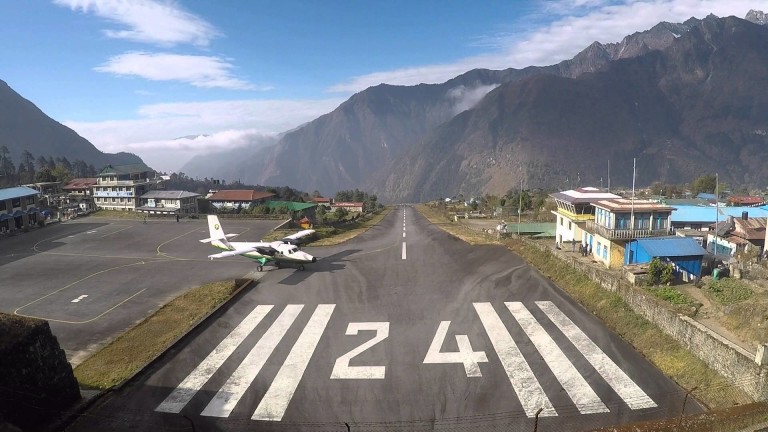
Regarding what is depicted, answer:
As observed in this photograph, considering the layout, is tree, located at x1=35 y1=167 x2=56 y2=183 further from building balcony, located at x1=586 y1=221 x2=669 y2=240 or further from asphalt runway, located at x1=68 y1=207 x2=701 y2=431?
building balcony, located at x1=586 y1=221 x2=669 y2=240

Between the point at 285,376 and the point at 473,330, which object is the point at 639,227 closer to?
the point at 473,330

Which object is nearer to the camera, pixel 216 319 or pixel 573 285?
pixel 216 319

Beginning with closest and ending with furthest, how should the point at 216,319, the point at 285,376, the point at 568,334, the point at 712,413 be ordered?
the point at 712,413 < the point at 285,376 < the point at 568,334 < the point at 216,319

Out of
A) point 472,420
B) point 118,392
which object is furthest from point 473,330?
point 118,392

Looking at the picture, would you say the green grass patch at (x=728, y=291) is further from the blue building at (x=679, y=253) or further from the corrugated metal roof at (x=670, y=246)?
the corrugated metal roof at (x=670, y=246)

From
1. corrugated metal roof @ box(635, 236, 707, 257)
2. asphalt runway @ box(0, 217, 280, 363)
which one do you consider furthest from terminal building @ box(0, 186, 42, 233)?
corrugated metal roof @ box(635, 236, 707, 257)

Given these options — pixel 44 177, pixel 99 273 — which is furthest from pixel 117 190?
pixel 99 273

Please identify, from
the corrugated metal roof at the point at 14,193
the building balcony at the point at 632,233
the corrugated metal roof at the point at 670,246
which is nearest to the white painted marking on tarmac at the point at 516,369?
the corrugated metal roof at the point at 670,246
